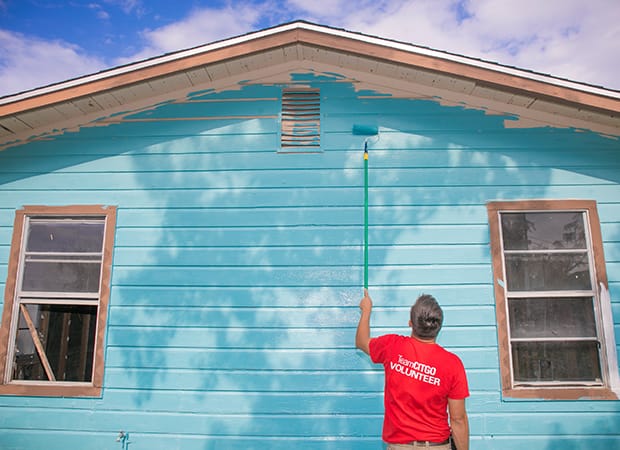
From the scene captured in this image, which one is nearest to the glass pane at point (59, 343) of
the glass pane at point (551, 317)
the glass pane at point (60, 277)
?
the glass pane at point (60, 277)

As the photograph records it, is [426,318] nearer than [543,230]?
Yes

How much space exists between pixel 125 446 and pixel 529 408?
3.79 metres

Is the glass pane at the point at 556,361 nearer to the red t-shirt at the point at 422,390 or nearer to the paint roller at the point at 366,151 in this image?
the paint roller at the point at 366,151

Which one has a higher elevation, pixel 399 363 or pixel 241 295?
pixel 241 295

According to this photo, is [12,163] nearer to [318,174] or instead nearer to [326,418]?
[318,174]

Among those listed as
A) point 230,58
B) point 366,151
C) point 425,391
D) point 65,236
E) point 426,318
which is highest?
point 230,58

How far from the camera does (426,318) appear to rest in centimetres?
254

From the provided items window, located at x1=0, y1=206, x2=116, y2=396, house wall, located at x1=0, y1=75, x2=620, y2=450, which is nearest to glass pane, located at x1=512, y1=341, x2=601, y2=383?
house wall, located at x1=0, y1=75, x2=620, y2=450

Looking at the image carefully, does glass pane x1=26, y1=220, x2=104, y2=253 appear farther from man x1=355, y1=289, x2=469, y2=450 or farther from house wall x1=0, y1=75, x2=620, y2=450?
man x1=355, y1=289, x2=469, y2=450

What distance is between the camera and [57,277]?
4.43m

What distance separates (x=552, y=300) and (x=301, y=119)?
121 inches

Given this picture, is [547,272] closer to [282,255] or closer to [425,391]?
[425,391]

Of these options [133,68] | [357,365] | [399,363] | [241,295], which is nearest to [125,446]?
[241,295]

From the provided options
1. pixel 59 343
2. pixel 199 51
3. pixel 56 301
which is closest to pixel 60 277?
pixel 56 301
